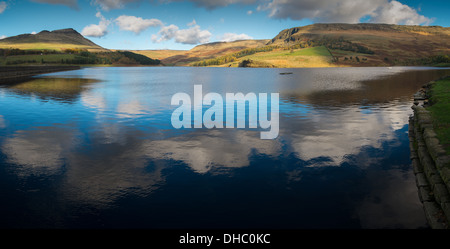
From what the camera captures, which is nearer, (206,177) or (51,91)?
(206,177)

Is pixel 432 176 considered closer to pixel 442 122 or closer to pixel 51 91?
pixel 442 122

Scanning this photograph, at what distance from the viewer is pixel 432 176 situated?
12.4 meters

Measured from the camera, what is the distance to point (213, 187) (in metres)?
12.4

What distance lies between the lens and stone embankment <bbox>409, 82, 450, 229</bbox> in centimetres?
978

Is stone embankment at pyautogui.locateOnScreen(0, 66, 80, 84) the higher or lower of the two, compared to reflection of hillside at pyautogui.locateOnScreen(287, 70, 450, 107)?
higher

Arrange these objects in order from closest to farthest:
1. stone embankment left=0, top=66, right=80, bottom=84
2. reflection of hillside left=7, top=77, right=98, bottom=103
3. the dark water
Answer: the dark water
reflection of hillside left=7, top=77, right=98, bottom=103
stone embankment left=0, top=66, right=80, bottom=84

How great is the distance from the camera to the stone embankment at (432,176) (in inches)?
385

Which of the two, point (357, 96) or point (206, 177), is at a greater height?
point (357, 96)

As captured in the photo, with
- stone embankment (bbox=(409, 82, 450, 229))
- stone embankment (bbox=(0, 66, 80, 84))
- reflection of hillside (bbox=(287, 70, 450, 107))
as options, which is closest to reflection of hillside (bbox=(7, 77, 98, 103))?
stone embankment (bbox=(0, 66, 80, 84))

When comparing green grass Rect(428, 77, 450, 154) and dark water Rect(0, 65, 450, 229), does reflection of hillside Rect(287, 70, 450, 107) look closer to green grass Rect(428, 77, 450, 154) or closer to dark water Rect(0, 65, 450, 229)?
green grass Rect(428, 77, 450, 154)

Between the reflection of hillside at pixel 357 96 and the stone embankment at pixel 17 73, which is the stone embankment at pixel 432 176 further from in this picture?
the stone embankment at pixel 17 73

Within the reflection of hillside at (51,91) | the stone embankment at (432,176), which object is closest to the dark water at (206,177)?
the stone embankment at (432,176)

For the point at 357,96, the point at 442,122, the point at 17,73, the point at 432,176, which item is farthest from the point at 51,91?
the point at 17,73

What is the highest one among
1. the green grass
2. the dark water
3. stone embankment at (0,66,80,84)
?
stone embankment at (0,66,80,84)
